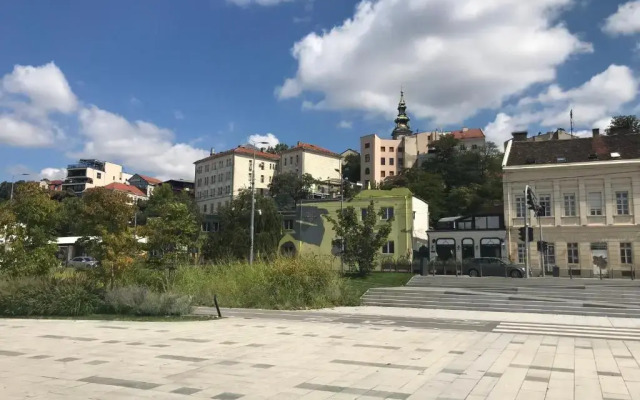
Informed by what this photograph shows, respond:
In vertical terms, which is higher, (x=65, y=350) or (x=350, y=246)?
(x=350, y=246)

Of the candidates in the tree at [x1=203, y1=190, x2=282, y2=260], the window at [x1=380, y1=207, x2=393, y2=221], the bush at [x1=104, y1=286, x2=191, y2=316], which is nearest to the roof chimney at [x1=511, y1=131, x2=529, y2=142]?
the window at [x1=380, y1=207, x2=393, y2=221]


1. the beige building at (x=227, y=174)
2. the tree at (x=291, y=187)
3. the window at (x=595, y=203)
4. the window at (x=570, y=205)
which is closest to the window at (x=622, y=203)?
the window at (x=595, y=203)

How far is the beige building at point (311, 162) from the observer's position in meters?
→ 116

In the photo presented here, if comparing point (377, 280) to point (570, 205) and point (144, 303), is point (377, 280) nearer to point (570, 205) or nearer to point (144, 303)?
point (144, 303)

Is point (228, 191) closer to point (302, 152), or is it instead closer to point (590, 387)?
point (302, 152)

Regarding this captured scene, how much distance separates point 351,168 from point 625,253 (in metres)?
88.4

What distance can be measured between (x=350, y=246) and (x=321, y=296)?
492 inches

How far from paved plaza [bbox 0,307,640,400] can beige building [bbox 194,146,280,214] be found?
9320 centimetres

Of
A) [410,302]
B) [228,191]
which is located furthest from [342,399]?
[228,191]

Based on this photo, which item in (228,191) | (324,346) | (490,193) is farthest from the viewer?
(228,191)

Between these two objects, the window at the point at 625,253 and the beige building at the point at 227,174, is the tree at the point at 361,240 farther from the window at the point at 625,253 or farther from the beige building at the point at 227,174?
Result: the beige building at the point at 227,174

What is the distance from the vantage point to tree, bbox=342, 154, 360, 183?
126 metres

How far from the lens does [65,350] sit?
10281 millimetres

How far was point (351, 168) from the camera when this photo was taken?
128m
